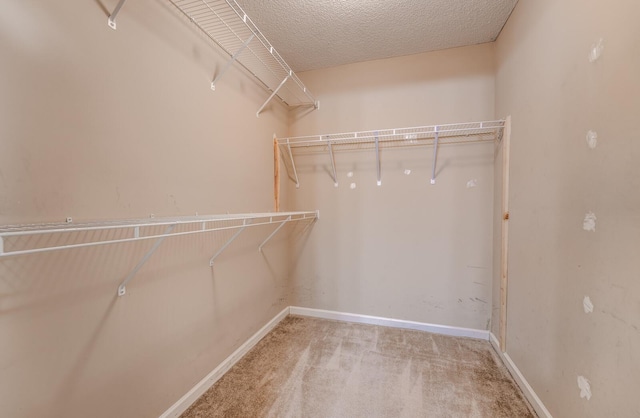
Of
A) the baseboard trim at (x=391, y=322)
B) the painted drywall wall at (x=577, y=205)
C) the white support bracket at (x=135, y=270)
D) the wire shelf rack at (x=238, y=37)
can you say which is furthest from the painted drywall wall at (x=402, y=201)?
the white support bracket at (x=135, y=270)

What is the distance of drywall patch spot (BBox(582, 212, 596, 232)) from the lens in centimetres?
105

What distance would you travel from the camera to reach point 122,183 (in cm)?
111

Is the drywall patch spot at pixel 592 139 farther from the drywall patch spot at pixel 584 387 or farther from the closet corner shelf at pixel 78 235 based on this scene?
the closet corner shelf at pixel 78 235

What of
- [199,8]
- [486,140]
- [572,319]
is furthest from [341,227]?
[199,8]

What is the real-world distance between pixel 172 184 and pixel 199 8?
947 mm

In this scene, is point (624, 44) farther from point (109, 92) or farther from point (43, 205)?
point (43, 205)

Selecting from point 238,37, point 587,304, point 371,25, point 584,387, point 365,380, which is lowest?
point 365,380

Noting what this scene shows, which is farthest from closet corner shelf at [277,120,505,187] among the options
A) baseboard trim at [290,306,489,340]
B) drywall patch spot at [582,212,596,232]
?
baseboard trim at [290,306,489,340]

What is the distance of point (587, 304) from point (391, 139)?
172cm

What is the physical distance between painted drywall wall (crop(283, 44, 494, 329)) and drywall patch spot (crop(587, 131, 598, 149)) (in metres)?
1.11

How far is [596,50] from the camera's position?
104 centimetres

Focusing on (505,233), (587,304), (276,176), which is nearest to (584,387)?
(587,304)

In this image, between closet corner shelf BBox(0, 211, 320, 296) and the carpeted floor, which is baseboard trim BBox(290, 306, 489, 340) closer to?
the carpeted floor

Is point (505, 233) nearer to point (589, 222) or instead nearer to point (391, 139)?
point (589, 222)
